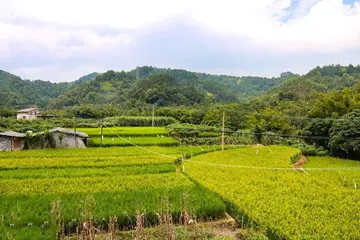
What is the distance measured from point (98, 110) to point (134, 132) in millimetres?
25305

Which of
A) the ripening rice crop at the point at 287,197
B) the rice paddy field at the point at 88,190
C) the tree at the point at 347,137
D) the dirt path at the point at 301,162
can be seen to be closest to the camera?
the ripening rice crop at the point at 287,197

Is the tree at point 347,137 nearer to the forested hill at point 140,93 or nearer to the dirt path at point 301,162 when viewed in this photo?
the dirt path at point 301,162

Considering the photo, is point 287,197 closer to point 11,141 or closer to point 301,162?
point 301,162

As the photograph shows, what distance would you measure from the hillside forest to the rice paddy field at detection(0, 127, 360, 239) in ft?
9.76

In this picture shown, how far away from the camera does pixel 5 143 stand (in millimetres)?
30625

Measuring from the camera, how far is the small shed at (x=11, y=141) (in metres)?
30.1

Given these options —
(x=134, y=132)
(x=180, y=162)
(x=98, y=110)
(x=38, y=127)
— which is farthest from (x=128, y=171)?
(x=98, y=110)

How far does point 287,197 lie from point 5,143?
28243mm

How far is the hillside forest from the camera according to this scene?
30.2m

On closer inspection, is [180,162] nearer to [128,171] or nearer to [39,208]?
[128,171]

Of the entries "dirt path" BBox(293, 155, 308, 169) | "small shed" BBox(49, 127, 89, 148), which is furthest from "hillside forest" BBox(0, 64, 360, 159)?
"small shed" BBox(49, 127, 89, 148)

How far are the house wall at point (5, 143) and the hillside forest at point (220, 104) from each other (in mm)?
11420

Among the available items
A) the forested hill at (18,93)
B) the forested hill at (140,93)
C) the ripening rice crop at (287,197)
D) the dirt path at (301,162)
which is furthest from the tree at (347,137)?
the forested hill at (18,93)

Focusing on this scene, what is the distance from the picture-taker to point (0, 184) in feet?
50.2
